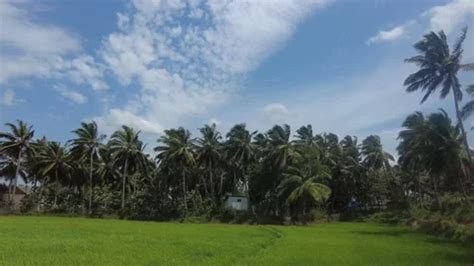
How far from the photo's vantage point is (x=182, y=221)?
187ft

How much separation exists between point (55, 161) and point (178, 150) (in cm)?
1697

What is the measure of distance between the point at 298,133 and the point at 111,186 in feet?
92.1

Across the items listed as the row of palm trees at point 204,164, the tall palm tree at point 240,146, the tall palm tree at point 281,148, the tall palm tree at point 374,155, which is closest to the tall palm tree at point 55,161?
the row of palm trees at point 204,164

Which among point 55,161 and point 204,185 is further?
point 204,185

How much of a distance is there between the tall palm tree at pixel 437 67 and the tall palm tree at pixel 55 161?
45.6 metres

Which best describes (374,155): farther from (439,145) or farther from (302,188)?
(439,145)

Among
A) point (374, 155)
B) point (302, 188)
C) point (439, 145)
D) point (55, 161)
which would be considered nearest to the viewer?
point (439, 145)

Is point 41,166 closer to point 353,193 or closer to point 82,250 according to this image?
point 353,193

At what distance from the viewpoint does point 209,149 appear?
61938mm

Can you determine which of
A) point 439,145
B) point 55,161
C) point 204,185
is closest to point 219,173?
point 204,185

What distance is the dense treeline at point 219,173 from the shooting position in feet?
190

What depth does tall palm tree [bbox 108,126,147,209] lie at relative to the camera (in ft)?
200

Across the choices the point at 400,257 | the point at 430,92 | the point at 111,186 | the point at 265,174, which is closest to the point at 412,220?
the point at 430,92

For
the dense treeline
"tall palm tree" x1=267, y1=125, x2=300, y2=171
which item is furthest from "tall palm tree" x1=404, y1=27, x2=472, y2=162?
"tall palm tree" x1=267, y1=125, x2=300, y2=171
